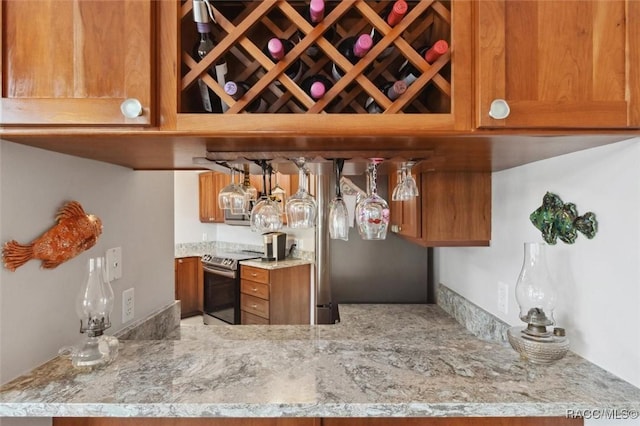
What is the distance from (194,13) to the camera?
2.47 ft

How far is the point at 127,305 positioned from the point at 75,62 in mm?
948

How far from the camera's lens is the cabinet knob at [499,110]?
731mm

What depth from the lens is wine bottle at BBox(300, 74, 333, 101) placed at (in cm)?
78

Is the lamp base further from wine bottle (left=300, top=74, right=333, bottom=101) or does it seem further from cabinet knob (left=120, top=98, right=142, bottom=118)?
cabinet knob (left=120, top=98, right=142, bottom=118)

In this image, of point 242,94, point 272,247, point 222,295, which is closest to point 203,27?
point 242,94

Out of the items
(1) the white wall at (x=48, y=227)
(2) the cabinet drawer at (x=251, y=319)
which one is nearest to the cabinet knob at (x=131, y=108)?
(1) the white wall at (x=48, y=227)

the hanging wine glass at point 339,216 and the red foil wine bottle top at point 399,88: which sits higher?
the red foil wine bottle top at point 399,88

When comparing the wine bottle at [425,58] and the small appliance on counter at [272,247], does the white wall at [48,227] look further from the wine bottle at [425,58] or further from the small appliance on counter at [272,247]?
the small appliance on counter at [272,247]

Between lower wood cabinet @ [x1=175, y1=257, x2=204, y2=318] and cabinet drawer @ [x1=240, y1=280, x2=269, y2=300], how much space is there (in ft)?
4.33

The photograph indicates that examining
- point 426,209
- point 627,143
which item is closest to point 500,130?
point 627,143

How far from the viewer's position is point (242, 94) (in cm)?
79

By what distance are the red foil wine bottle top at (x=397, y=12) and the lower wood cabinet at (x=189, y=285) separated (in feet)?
15.0

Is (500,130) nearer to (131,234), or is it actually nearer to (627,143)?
(627,143)

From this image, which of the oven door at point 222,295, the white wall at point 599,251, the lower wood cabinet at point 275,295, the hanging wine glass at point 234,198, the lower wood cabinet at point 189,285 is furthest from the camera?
the lower wood cabinet at point 189,285
